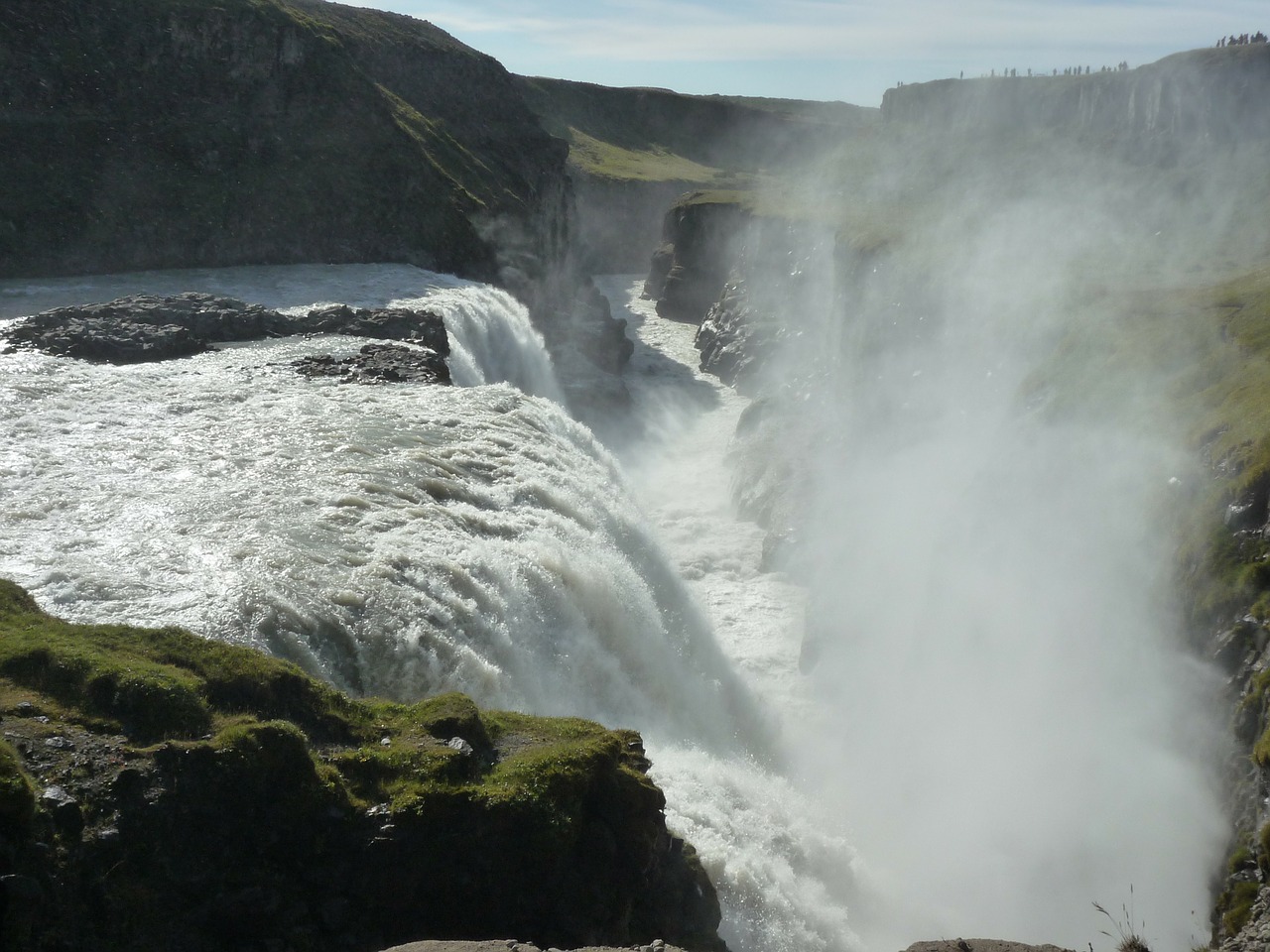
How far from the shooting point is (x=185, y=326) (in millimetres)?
28188

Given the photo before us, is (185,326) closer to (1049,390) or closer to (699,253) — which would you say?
(1049,390)

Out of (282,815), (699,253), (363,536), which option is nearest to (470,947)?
(282,815)

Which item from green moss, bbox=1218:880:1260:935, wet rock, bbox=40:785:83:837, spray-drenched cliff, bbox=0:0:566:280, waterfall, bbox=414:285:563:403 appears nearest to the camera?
wet rock, bbox=40:785:83:837

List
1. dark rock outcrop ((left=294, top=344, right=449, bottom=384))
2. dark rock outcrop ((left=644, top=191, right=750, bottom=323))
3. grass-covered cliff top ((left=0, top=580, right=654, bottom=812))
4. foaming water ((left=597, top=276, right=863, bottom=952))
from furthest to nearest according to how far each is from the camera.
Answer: dark rock outcrop ((left=644, top=191, right=750, bottom=323)), dark rock outcrop ((left=294, top=344, right=449, bottom=384)), foaming water ((left=597, top=276, right=863, bottom=952)), grass-covered cliff top ((left=0, top=580, right=654, bottom=812))

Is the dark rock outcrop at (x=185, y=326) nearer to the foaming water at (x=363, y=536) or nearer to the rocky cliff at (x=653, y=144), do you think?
the foaming water at (x=363, y=536)

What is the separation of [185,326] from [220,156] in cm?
1843

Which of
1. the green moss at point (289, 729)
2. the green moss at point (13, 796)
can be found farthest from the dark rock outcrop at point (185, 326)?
the green moss at point (13, 796)

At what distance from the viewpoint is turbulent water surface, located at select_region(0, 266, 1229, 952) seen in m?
13.9

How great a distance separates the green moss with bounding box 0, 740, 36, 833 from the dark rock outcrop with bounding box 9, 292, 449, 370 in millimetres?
19993

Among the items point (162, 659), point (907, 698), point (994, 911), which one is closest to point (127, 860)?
point (162, 659)

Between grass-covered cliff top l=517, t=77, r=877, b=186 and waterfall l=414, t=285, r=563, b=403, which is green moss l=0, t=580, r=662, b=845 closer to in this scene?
waterfall l=414, t=285, r=563, b=403

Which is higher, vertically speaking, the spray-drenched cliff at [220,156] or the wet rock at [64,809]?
the spray-drenched cliff at [220,156]

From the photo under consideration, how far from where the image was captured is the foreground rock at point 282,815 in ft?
25.1

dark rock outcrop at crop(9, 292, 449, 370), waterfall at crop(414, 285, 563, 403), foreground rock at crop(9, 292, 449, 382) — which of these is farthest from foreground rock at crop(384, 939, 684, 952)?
waterfall at crop(414, 285, 563, 403)
